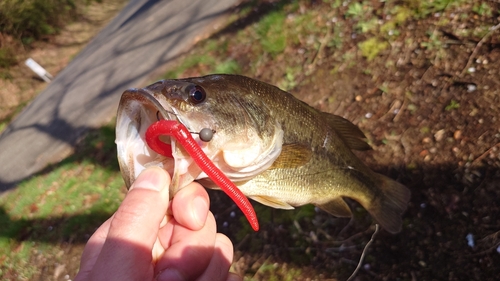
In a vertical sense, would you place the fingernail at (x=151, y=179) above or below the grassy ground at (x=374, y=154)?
above

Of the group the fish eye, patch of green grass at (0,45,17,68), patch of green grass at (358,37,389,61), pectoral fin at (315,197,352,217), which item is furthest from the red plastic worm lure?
patch of green grass at (0,45,17,68)

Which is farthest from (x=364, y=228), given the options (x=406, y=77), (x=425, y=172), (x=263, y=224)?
(x=406, y=77)

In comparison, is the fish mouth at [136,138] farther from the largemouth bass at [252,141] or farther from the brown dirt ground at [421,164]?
the brown dirt ground at [421,164]

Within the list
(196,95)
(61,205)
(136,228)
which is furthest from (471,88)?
(61,205)

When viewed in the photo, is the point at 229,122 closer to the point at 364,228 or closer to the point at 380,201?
the point at 380,201

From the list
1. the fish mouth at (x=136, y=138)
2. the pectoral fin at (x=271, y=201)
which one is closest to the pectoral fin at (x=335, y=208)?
the pectoral fin at (x=271, y=201)

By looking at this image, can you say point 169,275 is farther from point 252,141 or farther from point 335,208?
point 335,208
